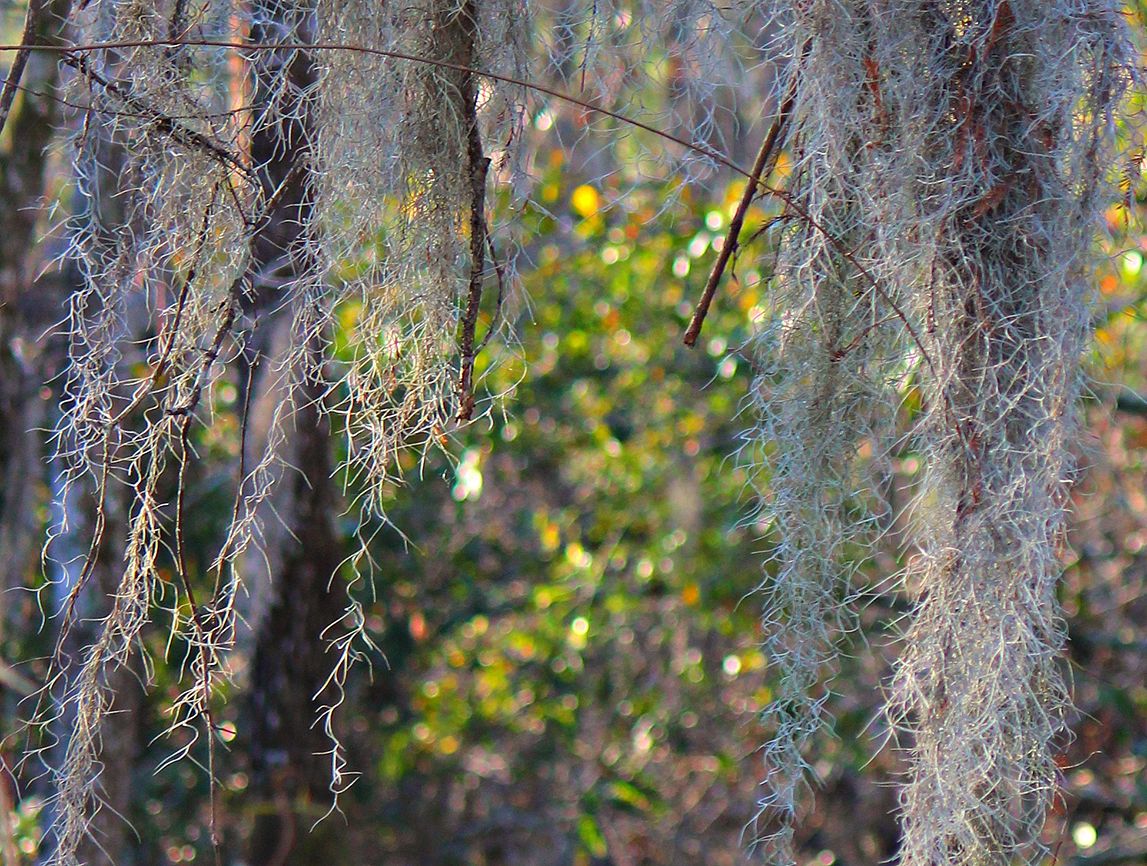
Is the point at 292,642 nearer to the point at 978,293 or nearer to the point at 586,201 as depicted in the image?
the point at 586,201

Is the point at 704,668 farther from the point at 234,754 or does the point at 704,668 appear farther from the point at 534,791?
the point at 234,754

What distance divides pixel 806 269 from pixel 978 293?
5.2 inches

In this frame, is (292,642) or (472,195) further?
(292,642)

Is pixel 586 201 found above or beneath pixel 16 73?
beneath

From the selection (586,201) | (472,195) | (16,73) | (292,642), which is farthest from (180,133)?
(586,201)

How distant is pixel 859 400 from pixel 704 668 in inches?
84.0

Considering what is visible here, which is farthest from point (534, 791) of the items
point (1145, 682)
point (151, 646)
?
point (1145, 682)

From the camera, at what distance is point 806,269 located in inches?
35.4

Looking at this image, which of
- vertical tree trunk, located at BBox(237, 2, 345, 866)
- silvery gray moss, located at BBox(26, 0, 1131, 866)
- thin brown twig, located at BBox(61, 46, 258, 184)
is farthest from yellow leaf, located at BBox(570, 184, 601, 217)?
thin brown twig, located at BBox(61, 46, 258, 184)

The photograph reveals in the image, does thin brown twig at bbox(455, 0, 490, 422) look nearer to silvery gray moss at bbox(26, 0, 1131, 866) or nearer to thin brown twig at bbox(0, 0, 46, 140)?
silvery gray moss at bbox(26, 0, 1131, 866)

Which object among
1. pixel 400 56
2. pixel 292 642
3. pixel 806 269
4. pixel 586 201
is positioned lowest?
pixel 292 642

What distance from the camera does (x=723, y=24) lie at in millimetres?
892

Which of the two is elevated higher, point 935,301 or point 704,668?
point 935,301

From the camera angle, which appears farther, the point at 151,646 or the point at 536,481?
the point at 536,481
